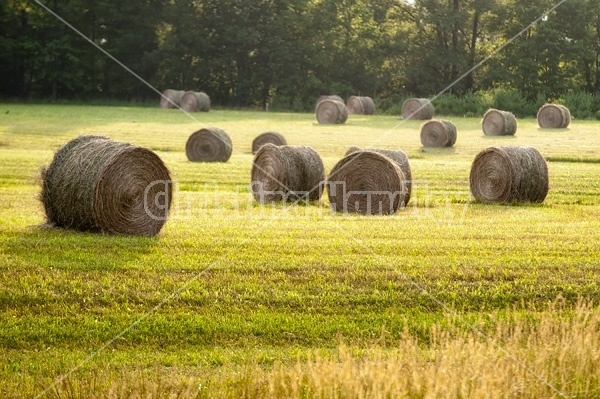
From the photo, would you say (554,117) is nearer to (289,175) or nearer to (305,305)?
(289,175)

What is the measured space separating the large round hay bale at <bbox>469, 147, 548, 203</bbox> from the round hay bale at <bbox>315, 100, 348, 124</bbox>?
86.7ft

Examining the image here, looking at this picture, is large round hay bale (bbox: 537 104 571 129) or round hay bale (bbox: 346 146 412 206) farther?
large round hay bale (bbox: 537 104 571 129)

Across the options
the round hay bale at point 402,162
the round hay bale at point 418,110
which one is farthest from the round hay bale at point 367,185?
the round hay bale at point 418,110

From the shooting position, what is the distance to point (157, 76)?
6338cm

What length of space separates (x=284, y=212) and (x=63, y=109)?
3830 cm

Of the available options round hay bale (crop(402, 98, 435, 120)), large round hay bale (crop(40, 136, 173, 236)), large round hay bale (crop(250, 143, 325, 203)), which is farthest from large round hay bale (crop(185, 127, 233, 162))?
round hay bale (crop(402, 98, 435, 120))

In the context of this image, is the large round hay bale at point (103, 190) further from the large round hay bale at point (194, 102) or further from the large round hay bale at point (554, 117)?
the large round hay bale at point (194, 102)

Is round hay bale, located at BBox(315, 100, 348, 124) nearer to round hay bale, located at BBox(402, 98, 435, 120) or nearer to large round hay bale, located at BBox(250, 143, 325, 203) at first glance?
round hay bale, located at BBox(402, 98, 435, 120)

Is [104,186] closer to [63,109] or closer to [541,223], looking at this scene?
[541,223]

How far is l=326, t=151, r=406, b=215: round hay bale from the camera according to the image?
17094 millimetres

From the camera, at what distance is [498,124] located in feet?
124

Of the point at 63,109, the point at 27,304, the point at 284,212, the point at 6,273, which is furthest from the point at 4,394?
the point at 63,109

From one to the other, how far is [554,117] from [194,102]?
71.1 feet

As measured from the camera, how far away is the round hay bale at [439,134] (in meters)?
33.3
